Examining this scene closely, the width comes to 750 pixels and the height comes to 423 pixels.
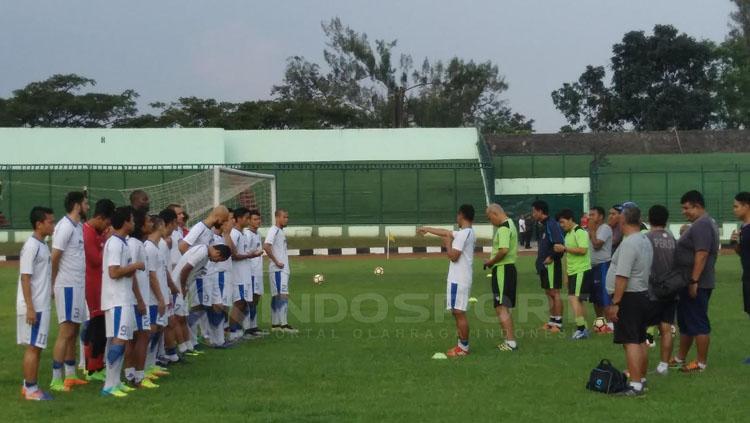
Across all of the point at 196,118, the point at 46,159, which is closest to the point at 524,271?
the point at 46,159

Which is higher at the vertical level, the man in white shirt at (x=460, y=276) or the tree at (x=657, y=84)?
the tree at (x=657, y=84)

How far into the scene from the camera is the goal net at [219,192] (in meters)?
25.2

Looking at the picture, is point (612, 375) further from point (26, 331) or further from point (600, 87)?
point (600, 87)

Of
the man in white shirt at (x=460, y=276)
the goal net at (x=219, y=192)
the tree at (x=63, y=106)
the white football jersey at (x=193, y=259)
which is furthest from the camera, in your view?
the tree at (x=63, y=106)

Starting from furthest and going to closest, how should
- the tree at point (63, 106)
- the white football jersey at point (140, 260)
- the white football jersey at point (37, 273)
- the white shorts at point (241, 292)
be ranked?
1. the tree at point (63, 106)
2. the white shorts at point (241, 292)
3. the white football jersey at point (140, 260)
4. the white football jersey at point (37, 273)

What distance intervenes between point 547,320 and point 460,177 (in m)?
34.2

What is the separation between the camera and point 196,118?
77.1m

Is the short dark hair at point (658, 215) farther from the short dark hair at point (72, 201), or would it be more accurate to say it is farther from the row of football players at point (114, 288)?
the short dark hair at point (72, 201)

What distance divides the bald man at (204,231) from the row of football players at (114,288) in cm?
1

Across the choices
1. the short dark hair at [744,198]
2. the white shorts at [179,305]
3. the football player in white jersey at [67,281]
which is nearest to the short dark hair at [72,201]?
the football player in white jersey at [67,281]

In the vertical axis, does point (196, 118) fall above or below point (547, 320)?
above

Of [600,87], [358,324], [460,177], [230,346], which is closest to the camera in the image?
[230,346]

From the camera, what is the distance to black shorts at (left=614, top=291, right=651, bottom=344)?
1026 cm

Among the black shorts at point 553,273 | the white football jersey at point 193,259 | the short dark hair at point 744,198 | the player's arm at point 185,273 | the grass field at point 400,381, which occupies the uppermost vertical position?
the short dark hair at point 744,198
